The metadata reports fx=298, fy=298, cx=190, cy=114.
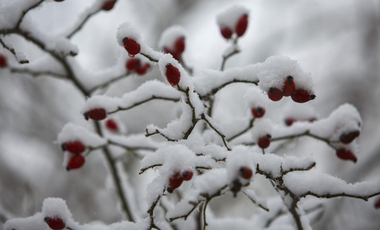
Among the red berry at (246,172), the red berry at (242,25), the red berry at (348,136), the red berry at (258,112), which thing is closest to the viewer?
the red berry at (246,172)

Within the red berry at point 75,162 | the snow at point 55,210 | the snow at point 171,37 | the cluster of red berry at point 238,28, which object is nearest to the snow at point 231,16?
the cluster of red berry at point 238,28

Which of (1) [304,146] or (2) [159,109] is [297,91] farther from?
(2) [159,109]

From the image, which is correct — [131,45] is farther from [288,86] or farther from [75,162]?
[75,162]

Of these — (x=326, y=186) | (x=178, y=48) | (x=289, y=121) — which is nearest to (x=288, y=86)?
(x=326, y=186)

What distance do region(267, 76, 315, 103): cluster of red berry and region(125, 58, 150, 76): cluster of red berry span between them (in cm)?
101

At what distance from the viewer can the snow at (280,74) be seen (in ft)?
3.56

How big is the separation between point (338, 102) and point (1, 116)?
711cm

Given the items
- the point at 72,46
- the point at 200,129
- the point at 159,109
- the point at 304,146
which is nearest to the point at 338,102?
the point at 304,146

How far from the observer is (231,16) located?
1.83 metres

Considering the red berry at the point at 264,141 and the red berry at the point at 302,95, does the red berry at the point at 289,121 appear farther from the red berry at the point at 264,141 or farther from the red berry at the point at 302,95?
the red berry at the point at 302,95

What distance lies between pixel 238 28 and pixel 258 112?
0.67 metres

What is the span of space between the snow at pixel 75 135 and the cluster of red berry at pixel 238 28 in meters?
0.99

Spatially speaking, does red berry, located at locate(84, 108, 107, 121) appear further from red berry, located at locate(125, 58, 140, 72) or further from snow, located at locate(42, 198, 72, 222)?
red berry, located at locate(125, 58, 140, 72)

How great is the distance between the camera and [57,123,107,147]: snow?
153 cm
